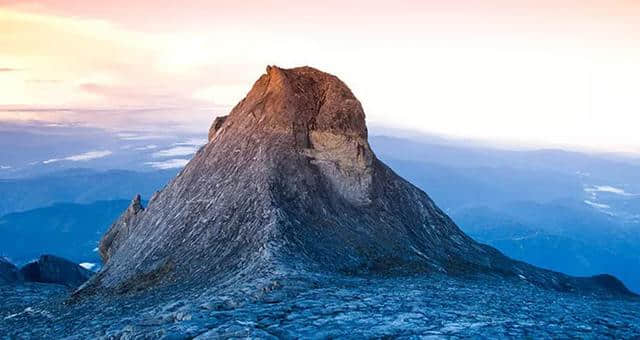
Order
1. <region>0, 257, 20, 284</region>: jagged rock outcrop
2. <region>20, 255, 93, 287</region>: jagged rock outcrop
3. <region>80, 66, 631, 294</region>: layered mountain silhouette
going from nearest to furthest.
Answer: <region>80, 66, 631, 294</region>: layered mountain silhouette
<region>0, 257, 20, 284</region>: jagged rock outcrop
<region>20, 255, 93, 287</region>: jagged rock outcrop

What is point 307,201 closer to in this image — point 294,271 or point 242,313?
point 294,271

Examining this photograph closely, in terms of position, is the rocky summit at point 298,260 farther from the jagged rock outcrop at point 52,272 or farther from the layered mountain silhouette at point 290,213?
the jagged rock outcrop at point 52,272

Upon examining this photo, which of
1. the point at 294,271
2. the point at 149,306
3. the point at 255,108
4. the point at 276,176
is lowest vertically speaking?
the point at 149,306

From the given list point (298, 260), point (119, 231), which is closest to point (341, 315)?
point (298, 260)

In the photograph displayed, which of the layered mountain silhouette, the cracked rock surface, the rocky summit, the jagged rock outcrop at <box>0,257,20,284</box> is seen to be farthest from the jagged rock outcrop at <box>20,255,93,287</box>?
the cracked rock surface

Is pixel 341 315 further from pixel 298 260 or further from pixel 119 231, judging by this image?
pixel 119 231

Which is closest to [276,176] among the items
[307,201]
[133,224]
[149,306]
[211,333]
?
[307,201]

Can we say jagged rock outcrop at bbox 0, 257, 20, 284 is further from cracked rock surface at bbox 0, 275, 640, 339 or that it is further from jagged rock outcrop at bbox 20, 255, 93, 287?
cracked rock surface at bbox 0, 275, 640, 339
